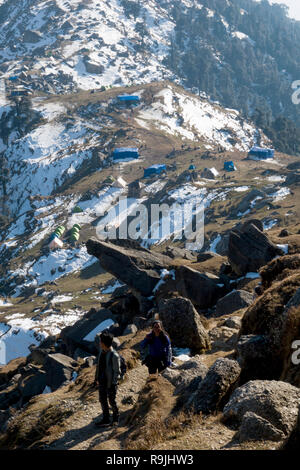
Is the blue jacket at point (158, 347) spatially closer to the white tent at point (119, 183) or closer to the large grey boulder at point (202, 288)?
the large grey boulder at point (202, 288)

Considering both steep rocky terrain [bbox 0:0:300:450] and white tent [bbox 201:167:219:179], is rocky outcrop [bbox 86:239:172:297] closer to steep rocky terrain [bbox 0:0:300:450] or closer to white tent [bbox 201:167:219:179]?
steep rocky terrain [bbox 0:0:300:450]

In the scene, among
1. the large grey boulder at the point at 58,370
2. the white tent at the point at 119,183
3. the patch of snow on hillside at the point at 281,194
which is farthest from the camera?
the white tent at the point at 119,183

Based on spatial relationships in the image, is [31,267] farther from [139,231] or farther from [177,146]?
[177,146]

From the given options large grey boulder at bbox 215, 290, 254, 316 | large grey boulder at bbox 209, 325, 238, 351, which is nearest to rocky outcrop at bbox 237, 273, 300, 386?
large grey boulder at bbox 209, 325, 238, 351

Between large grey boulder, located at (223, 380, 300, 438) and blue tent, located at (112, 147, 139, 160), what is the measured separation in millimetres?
128512

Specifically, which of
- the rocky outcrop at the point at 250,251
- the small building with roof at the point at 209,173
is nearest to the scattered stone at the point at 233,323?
the rocky outcrop at the point at 250,251

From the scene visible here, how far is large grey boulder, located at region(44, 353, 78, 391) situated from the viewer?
27125mm

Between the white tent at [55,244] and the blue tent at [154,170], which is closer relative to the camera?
the white tent at [55,244]

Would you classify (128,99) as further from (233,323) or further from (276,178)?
(233,323)

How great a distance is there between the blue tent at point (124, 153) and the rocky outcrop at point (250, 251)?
10550 cm

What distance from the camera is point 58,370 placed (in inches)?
1099

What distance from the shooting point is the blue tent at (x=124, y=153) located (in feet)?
444

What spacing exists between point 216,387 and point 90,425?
167 inches

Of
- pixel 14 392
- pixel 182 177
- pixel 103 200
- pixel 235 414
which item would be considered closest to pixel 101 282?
pixel 103 200
